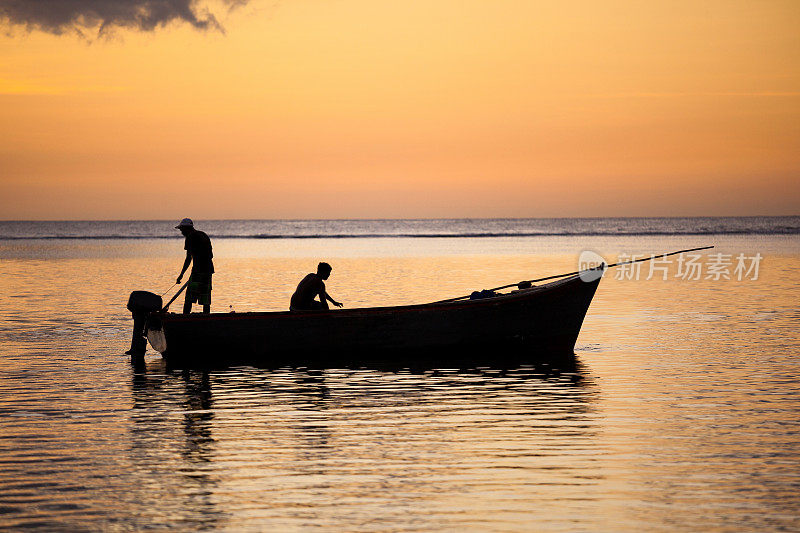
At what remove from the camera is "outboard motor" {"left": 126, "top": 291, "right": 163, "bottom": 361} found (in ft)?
51.6

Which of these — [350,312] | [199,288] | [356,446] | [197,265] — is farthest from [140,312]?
[356,446]

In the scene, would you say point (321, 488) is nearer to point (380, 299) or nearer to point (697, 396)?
point (697, 396)

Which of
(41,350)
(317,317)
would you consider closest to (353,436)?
(317,317)

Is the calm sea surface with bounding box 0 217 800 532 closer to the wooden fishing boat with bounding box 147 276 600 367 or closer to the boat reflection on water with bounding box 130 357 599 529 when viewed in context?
the boat reflection on water with bounding box 130 357 599 529

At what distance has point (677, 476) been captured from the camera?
8.12 meters

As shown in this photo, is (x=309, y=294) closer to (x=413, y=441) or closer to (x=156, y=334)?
(x=156, y=334)

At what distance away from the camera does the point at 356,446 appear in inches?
368

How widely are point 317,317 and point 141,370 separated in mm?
2777

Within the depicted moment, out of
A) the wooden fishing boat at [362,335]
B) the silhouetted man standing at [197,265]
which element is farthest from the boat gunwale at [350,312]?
the silhouetted man standing at [197,265]

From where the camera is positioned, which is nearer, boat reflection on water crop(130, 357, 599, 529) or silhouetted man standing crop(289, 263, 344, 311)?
boat reflection on water crop(130, 357, 599, 529)

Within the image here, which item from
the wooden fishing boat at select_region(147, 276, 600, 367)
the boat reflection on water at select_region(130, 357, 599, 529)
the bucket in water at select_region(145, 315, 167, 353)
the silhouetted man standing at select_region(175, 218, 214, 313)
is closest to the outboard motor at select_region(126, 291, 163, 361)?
the bucket in water at select_region(145, 315, 167, 353)

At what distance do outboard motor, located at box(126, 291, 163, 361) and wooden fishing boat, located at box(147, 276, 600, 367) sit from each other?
0.85 ft

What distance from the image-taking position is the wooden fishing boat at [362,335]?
50.9 ft

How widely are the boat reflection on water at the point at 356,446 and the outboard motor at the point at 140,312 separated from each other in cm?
171
